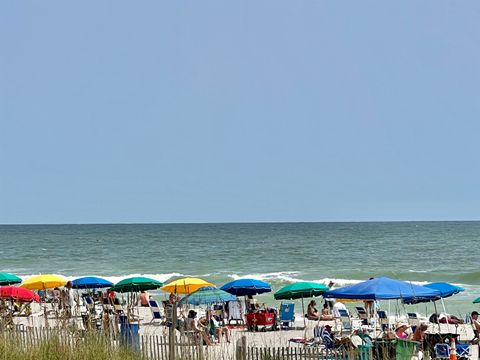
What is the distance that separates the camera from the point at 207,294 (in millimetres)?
17609

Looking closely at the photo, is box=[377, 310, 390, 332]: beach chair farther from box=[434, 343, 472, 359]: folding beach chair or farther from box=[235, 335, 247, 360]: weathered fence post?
box=[235, 335, 247, 360]: weathered fence post

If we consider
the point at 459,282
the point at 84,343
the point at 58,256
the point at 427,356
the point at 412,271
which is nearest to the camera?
the point at 84,343

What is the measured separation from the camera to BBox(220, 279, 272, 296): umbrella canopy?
2062 cm

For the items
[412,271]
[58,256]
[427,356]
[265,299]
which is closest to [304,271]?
[412,271]

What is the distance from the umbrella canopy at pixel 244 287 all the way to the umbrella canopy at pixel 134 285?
9.25 ft

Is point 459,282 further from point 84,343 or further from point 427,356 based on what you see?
point 84,343

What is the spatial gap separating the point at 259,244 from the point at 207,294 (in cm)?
6702

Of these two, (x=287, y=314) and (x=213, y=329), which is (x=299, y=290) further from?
(x=213, y=329)

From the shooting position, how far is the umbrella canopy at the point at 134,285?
2244 centimetres

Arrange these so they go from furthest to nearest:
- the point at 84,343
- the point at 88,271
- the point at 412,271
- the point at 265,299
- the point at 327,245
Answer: the point at 327,245 < the point at 88,271 < the point at 412,271 < the point at 265,299 < the point at 84,343

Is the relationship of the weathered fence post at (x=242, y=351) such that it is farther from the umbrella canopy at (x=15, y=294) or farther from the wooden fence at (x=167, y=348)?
the umbrella canopy at (x=15, y=294)

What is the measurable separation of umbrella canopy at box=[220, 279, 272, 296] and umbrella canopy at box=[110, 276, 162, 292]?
2.82 meters

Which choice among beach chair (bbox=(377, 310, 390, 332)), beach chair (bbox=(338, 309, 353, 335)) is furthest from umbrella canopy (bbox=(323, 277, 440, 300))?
beach chair (bbox=(377, 310, 390, 332))

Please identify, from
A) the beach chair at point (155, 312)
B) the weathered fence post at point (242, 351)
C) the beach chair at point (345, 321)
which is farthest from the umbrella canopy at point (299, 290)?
the weathered fence post at point (242, 351)
